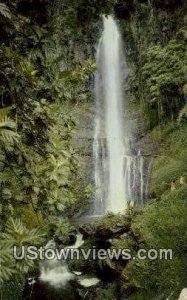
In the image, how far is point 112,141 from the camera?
15.5 m

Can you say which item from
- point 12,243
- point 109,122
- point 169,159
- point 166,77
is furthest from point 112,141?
point 12,243

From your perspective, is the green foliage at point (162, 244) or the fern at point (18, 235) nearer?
the fern at point (18, 235)

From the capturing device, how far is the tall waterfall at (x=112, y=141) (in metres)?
14.2

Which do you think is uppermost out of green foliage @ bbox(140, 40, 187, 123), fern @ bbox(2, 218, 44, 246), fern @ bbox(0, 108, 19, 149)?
green foliage @ bbox(140, 40, 187, 123)

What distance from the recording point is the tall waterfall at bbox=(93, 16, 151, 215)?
46.6 ft

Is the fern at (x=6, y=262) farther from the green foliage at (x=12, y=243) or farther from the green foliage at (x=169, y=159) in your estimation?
the green foliage at (x=169, y=159)

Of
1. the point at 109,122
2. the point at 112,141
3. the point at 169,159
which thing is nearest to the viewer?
the point at 169,159

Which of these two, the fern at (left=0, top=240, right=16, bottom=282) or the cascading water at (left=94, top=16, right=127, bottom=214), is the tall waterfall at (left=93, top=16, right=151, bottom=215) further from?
the fern at (left=0, top=240, right=16, bottom=282)

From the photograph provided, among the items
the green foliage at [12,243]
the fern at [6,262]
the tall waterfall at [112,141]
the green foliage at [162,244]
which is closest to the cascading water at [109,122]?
the tall waterfall at [112,141]

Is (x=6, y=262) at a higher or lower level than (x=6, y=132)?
lower

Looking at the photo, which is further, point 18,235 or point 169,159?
point 169,159

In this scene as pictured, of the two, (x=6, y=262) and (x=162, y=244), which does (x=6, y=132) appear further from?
(x=162, y=244)

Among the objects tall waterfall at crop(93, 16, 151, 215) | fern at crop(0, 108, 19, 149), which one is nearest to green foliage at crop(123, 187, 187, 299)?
fern at crop(0, 108, 19, 149)

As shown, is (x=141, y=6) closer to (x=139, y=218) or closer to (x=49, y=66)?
(x=139, y=218)
